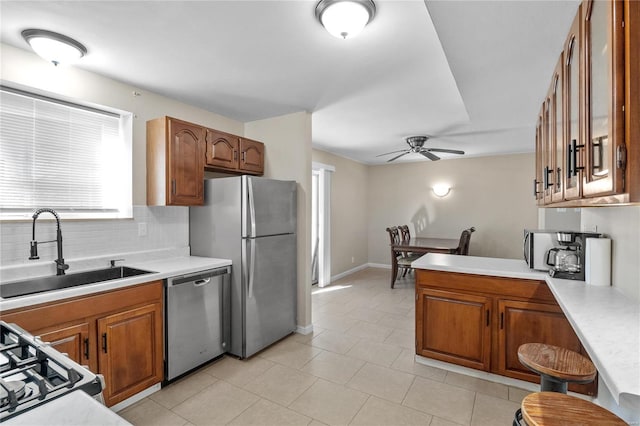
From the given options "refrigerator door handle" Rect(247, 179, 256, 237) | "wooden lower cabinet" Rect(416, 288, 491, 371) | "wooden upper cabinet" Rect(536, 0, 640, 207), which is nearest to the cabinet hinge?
"wooden upper cabinet" Rect(536, 0, 640, 207)

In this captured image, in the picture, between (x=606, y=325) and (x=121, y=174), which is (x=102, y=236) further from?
(x=606, y=325)

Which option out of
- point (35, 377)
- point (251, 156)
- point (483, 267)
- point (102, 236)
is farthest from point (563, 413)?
point (251, 156)

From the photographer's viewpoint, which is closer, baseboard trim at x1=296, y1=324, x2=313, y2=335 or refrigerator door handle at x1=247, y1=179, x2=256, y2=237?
refrigerator door handle at x1=247, y1=179, x2=256, y2=237

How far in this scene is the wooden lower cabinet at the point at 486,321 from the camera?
2201 millimetres

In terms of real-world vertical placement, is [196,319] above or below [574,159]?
below

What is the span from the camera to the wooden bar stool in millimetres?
1432

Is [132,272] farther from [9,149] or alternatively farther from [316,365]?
[316,365]

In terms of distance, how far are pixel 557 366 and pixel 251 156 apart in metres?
3.01

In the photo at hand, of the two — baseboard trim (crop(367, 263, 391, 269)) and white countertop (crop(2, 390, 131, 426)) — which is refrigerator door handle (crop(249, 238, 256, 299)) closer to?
white countertop (crop(2, 390, 131, 426))

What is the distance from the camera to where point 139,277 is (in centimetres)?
216

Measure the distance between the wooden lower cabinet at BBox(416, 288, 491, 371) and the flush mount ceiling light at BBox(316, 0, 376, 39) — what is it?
2.04 m

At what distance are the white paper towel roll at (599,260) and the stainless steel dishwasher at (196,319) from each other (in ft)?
8.71

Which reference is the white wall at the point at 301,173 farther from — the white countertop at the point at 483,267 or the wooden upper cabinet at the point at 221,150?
the white countertop at the point at 483,267

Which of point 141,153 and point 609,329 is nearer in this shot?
point 609,329
